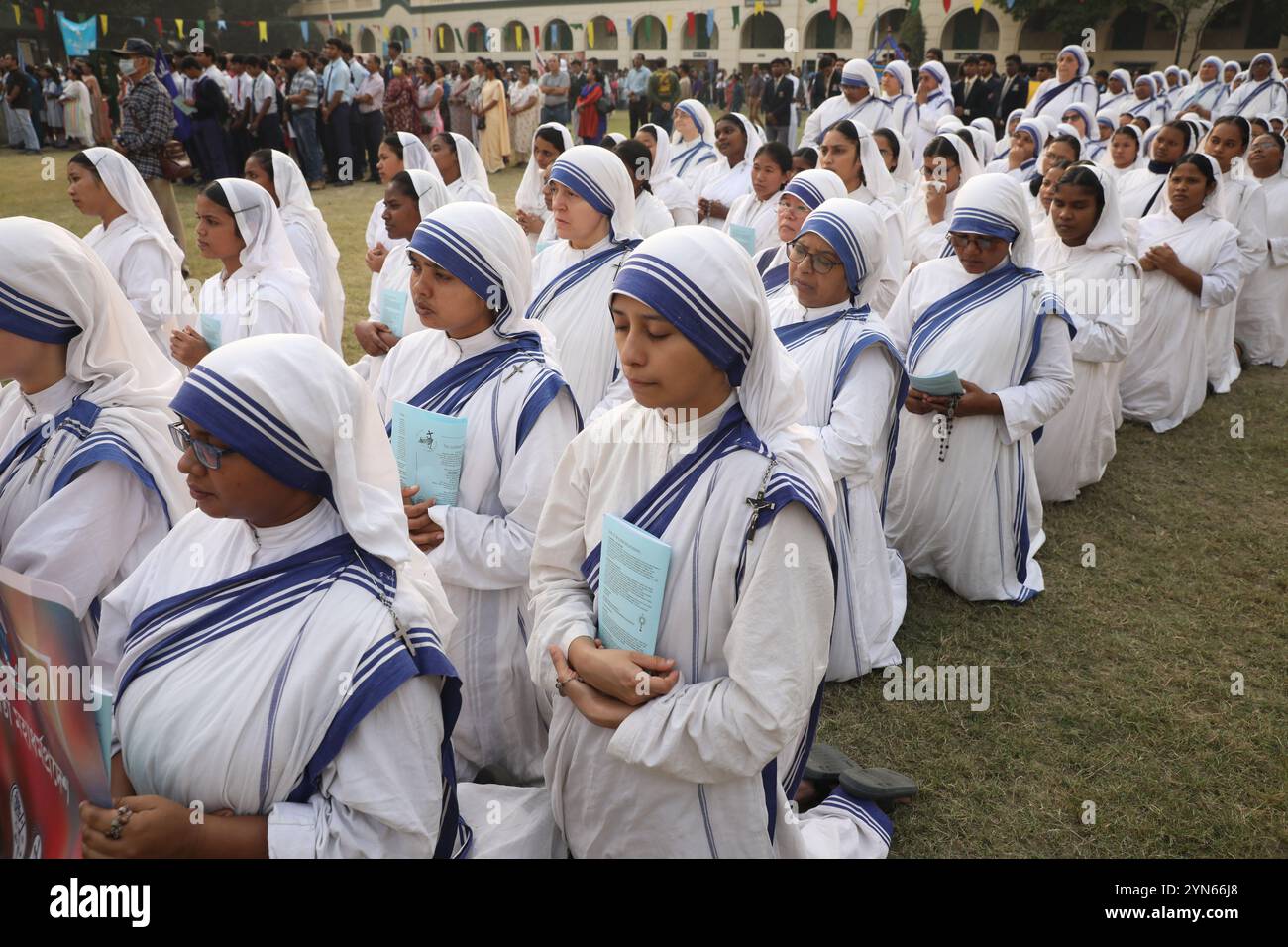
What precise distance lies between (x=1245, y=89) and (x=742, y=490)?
1424 cm

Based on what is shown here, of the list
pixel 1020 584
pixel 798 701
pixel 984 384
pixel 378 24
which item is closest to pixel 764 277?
pixel 984 384

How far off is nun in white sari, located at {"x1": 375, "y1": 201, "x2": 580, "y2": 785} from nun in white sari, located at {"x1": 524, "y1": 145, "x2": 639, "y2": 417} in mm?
1089

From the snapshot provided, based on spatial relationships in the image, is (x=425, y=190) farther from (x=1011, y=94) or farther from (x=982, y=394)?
(x=1011, y=94)

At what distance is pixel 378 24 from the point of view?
4784 centimetres

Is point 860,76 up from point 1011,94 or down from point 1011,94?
down

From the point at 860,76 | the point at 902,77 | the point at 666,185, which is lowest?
the point at 666,185

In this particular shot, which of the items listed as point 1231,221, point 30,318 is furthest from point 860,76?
point 30,318

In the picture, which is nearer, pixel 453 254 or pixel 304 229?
pixel 453 254

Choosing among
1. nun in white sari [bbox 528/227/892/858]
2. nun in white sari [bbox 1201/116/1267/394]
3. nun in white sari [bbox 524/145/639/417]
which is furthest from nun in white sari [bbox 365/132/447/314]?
nun in white sari [bbox 1201/116/1267/394]

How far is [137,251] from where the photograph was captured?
504 cm

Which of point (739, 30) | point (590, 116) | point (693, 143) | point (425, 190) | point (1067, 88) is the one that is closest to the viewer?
point (425, 190)

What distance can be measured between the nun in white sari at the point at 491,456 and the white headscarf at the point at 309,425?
0.84 meters

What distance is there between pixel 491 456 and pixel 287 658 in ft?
3.96

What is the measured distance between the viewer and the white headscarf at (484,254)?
295cm
